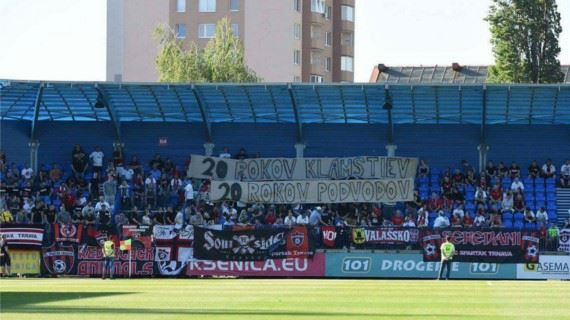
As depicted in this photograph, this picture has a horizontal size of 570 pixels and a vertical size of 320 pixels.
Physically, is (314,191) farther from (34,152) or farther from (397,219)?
(34,152)

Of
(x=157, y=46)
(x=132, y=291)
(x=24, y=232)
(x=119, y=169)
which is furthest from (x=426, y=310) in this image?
(x=157, y=46)

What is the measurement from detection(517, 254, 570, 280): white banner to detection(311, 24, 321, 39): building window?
7215 cm

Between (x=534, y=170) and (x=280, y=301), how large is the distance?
27.4m

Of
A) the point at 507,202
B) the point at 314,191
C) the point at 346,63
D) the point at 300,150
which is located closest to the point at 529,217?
the point at 507,202

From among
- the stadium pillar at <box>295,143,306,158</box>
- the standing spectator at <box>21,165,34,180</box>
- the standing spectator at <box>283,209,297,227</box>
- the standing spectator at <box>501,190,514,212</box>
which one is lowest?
the standing spectator at <box>283,209,297,227</box>

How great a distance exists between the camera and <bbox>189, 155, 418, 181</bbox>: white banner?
182ft

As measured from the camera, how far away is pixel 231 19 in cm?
11125

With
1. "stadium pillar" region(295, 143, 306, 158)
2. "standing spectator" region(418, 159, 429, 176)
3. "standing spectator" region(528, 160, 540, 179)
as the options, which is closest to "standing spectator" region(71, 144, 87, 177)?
"stadium pillar" region(295, 143, 306, 158)

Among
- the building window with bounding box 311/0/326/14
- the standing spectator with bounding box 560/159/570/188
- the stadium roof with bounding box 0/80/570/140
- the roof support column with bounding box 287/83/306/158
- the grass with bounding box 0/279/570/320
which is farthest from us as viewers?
the building window with bounding box 311/0/326/14

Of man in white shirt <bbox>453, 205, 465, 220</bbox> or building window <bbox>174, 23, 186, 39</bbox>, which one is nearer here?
man in white shirt <bbox>453, 205, 465, 220</bbox>

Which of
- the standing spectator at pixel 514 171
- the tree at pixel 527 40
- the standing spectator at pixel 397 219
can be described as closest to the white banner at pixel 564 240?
the standing spectator at pixel 397 219

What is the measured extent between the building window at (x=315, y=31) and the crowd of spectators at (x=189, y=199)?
61.4 m

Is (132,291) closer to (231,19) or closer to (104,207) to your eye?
(104,207)

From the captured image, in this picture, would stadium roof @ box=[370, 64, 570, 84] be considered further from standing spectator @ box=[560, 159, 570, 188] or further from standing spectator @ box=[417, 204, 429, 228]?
standing spectator @ box=[417, 204, 429, 228]
